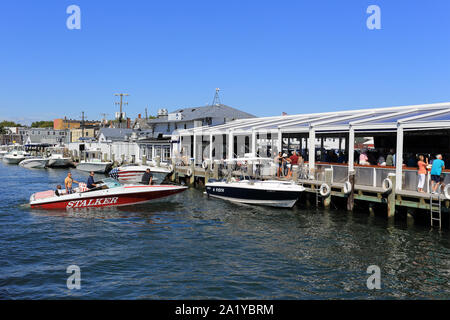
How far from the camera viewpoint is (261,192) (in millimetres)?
21297

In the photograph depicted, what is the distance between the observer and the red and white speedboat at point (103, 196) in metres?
20.3

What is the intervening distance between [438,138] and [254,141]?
1136 cm

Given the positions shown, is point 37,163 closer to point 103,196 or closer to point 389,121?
point 103,196

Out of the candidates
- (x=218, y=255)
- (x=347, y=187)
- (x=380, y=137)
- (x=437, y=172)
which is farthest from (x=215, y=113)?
(x=218, y=255)

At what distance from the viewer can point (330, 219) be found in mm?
→ 18219

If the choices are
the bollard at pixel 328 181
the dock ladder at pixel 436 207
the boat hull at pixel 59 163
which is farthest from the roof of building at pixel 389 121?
the boat hull at pixel 59 163

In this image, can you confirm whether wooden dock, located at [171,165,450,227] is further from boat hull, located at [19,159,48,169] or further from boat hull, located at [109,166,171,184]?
boat hull, located at [19,159,48,169]

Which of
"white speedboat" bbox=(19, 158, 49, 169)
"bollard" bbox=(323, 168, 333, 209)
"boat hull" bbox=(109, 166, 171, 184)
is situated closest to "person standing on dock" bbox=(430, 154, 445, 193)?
"bollard" bbox=(323, 168, 333, 209)

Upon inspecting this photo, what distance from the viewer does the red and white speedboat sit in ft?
66.6

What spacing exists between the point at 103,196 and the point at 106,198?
0.67 ft

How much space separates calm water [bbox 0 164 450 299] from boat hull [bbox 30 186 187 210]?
72 cm

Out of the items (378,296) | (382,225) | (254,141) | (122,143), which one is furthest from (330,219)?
(122,143)

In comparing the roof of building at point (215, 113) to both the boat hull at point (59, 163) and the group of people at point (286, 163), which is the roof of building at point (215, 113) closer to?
the boat hull at point (59, 163)

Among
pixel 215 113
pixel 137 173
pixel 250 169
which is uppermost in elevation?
pixel 215 113
